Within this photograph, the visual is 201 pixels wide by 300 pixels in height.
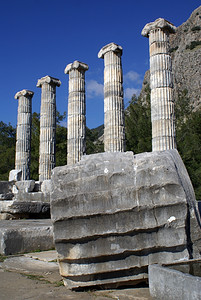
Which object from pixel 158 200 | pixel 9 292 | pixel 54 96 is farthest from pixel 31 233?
pixel 54 96

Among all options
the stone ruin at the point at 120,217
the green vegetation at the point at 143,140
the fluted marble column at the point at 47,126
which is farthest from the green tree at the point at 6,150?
the stone ruin at the point at 120,217

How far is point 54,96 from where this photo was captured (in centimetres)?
1981

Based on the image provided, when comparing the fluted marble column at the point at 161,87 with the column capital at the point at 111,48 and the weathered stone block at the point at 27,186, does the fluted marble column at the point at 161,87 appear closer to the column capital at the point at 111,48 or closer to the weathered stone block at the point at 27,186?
the column capital at the point at 111,48

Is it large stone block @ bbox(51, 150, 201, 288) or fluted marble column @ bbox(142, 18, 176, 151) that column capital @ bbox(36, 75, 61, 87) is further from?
large stone block @ bbox(51, 150, 201, 288)

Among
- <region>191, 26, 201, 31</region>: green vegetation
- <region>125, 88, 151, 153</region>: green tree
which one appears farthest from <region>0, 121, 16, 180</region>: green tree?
<region>191, 26, 201, 31</region>: green vegetation

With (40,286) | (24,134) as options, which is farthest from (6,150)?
(40,286)

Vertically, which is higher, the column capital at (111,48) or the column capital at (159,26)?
the column capital at (159,26)

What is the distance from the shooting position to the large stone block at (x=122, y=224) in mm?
2805

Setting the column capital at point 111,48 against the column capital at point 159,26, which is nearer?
the column capital at point 159,26

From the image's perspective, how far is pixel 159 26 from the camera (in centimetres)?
1374

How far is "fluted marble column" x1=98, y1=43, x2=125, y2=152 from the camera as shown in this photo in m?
14.9

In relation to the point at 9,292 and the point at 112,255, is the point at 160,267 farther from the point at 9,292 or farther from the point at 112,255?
the point at 9,292

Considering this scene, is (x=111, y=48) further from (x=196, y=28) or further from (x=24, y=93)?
(x=196, y=28)

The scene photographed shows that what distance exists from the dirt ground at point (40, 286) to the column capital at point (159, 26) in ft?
40.4
